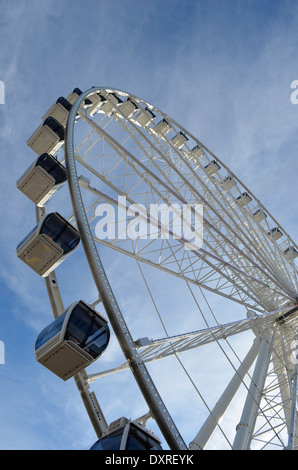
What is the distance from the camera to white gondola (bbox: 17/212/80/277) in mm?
7828

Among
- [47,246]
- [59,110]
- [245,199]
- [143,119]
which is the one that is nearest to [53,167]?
[47,246]

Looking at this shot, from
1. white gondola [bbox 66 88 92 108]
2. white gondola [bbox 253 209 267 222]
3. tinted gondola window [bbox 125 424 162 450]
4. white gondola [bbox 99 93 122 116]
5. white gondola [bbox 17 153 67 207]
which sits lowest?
tinted gondola window [bbox 125 424 162 450]

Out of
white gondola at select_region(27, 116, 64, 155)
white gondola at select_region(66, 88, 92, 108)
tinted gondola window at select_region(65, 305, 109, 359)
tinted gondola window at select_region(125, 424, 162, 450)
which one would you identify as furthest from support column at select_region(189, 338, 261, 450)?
white gondola at select_region(66, 88, 92, 108)

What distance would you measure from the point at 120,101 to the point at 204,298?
800 cm

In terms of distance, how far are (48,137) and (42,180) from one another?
1.99m

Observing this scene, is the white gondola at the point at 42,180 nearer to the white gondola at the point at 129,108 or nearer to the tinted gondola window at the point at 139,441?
the tinted gondola window at the point at 139,441

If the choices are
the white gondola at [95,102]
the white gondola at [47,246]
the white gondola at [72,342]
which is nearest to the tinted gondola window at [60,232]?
the white gondola at [47,246]

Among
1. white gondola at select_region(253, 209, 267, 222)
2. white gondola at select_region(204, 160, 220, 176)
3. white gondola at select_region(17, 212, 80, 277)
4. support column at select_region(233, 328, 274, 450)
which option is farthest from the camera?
white gondola at select_region(253, 209, 267, 222)

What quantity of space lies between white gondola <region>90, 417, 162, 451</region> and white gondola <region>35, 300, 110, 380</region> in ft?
3.76

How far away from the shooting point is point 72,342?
Result: 6062 millimetres

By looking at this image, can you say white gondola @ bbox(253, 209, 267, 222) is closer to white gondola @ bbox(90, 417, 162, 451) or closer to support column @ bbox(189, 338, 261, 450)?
support column @ bbox(189, 338, 261, 450)

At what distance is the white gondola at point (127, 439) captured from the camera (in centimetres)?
495

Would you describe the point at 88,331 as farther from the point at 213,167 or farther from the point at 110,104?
the point at 213,167
